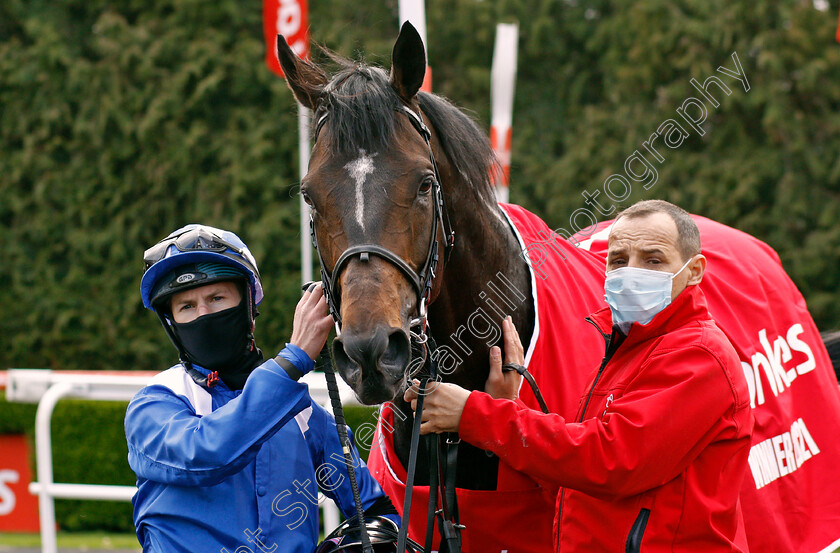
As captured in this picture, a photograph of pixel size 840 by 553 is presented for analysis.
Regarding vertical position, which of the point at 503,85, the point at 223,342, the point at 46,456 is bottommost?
the point at 46,456

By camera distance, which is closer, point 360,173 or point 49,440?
point 360,173

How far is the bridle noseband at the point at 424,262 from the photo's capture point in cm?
161

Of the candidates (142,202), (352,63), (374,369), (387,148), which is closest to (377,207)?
(387,148)

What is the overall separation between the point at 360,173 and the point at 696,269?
30.1 inches

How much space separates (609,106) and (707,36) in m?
1.37

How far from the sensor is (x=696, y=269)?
179 cm

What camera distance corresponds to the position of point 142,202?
892cm

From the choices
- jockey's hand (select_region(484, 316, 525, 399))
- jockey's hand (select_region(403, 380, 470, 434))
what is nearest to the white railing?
jockey's hand (select_region(484, 316, 525, 399))

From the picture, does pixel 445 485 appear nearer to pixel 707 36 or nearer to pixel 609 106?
pixel 707 36

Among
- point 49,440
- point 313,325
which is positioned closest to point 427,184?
point 313,325

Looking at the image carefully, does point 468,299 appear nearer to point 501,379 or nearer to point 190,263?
point 501,379

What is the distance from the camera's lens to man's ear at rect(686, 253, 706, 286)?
1767 mm

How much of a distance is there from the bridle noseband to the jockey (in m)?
0.10

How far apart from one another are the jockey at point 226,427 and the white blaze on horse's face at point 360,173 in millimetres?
A: 246
